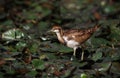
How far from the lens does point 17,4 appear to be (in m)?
6.90

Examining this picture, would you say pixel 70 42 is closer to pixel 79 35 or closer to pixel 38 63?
pixel 79 35

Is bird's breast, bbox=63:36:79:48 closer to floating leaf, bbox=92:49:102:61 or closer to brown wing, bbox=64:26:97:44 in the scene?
brown wing, bbox=64:26:97:44

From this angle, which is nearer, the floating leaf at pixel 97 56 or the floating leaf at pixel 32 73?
the floating leaf at pixel 32 73

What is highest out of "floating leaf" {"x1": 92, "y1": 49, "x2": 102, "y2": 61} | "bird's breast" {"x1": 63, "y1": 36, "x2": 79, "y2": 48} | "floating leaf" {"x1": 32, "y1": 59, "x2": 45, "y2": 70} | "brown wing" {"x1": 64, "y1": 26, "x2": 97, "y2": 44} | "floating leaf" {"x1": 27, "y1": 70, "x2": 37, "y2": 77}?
"brown wing" {"x1": 64, "y1": 26, "x2": 97, "y2": 44}

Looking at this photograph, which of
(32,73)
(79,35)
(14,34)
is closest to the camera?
(32,73)

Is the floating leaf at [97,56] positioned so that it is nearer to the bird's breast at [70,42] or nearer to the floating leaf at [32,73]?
the bird's breast at [70,42]

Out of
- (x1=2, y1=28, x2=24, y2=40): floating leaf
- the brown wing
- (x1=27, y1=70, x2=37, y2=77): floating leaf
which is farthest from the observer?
(x1=2, y1=28, x2=24, y2=40): floating leaf

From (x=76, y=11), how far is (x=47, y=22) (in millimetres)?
1123

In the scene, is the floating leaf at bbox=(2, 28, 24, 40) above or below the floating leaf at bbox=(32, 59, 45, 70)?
above

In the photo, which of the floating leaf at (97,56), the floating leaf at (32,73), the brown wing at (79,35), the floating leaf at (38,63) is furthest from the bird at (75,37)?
the floating leaf at (32,73)

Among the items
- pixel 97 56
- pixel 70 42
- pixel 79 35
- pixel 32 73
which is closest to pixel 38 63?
pixel 32 73

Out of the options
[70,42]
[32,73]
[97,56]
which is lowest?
[32,73]

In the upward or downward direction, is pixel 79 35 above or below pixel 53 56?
above

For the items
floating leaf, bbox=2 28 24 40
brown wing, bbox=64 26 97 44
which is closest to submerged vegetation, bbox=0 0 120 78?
floating leaf, bbox=2 28 24 40
